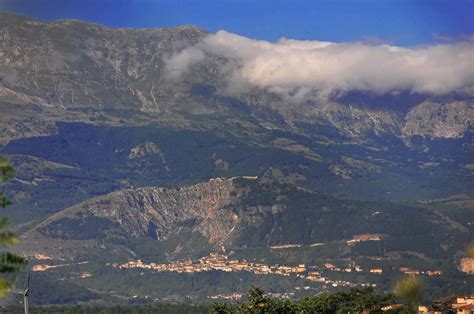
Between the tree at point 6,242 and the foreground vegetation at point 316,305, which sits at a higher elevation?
the tree at point 6,242

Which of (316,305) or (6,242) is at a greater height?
(6,242)

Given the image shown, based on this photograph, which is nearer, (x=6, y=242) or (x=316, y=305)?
(x=6, y=242)

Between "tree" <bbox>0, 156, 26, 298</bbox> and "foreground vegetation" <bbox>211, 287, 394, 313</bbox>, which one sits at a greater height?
"tree" <bbox>0, 156, 26, 298</bbox>

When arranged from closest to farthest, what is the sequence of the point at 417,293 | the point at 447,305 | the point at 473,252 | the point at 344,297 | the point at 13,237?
the point at 13,237, the point at 473,252, the point at 417,293, the point at 344,297, the point at 447,305

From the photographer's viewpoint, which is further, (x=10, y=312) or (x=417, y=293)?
(x=10, y=312)

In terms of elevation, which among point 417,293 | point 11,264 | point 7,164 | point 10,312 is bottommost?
point 10,312

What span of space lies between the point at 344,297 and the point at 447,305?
99.0ft

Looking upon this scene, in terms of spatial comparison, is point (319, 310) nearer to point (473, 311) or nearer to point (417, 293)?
point (473, 311)

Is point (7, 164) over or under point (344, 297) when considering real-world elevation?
over

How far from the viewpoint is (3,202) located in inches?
1160

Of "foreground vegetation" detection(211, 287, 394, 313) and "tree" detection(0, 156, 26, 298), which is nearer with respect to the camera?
"tree" detection(0, 156, 26, 298)

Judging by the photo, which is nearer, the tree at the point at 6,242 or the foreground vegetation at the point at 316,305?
the tree at the point at 6,242

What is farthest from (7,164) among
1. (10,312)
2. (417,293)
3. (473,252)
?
(10,312)

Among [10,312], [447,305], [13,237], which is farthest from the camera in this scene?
[10,312]
